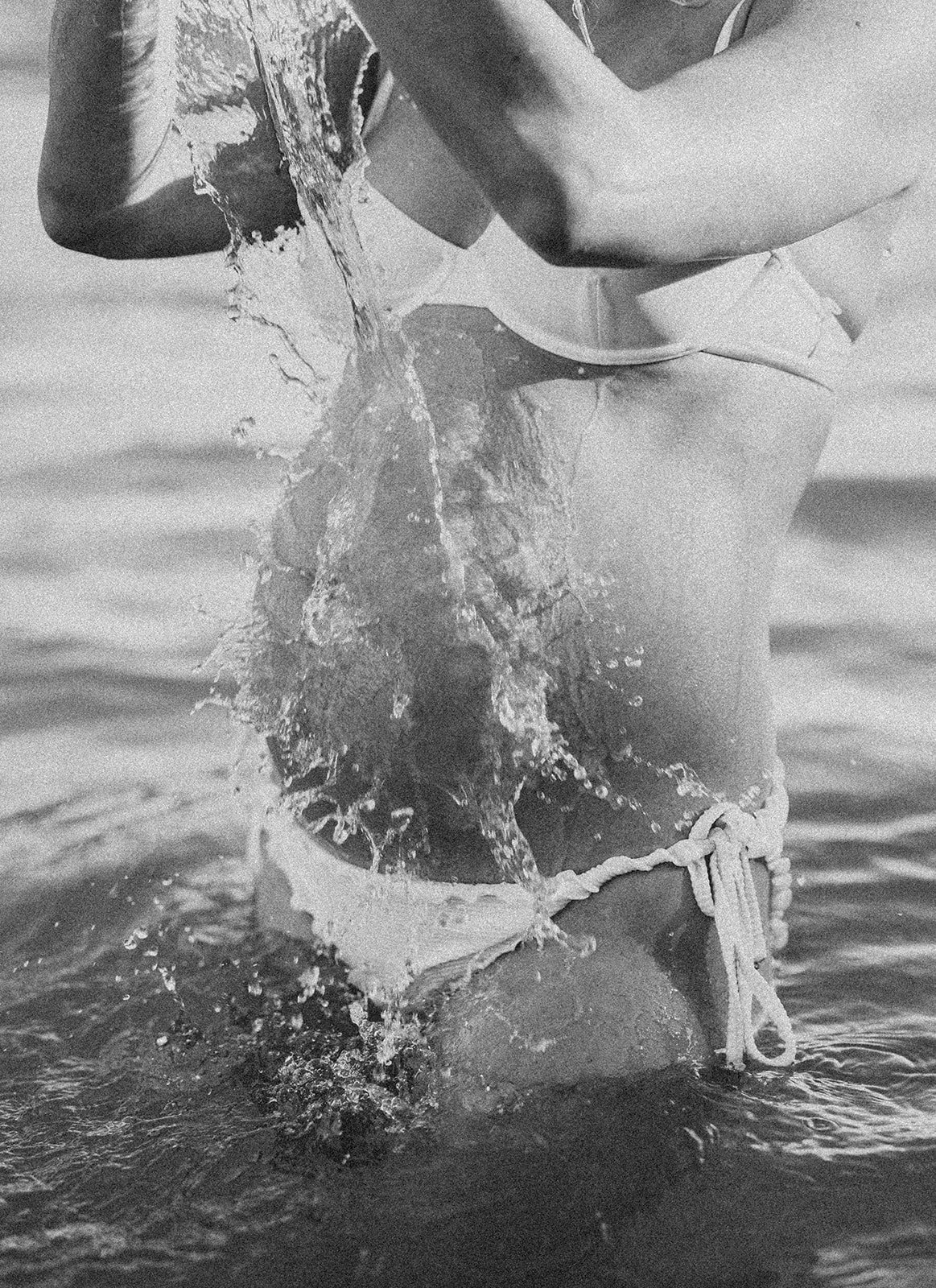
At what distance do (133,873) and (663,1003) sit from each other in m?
1.22

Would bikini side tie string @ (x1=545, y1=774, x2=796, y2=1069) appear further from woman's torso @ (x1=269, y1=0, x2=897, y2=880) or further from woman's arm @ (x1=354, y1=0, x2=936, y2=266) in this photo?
woman's arm @ (x1=354, y1=0, x2=936, y2=266)

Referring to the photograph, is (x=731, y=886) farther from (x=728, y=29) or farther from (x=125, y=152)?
(x=125, y=152)

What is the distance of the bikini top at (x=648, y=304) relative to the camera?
1.64 metres

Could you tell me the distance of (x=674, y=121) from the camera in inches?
53.6

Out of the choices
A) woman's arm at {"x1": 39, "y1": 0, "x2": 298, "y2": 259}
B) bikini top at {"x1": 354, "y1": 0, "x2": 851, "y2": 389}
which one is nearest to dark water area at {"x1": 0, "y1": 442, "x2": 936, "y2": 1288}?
bikini top at {"x1": 354, "y1": 0, "x2": 851, "y2": 389}

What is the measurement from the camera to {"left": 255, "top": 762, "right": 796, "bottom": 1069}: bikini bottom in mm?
1766

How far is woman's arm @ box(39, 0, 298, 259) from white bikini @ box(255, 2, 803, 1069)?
331mm

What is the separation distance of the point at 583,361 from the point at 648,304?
0.10 meters

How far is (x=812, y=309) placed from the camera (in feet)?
5.65

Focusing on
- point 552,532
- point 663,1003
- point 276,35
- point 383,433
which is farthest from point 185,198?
point 663,1003

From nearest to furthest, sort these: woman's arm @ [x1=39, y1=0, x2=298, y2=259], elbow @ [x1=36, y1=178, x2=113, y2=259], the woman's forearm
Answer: the woman's forearm, woman's arm @ [x1=39, y1=0, x2=298, y2=259], elbow @ [x1=36, y1=178, x2=113, y2=259]

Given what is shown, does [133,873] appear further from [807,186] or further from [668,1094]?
[807,186]

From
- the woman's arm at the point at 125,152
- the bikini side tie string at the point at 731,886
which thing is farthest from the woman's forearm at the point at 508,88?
the woman's arm at the point at 125,152

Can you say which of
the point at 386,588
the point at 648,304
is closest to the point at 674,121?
the point at 648,304
